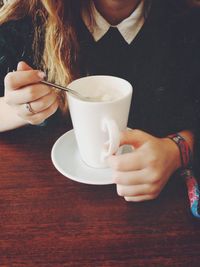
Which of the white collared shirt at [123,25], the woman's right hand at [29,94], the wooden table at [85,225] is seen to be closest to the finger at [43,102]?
the woman's right hand at [29,94]

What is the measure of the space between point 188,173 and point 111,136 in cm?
18

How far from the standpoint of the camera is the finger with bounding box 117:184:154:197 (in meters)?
0.54

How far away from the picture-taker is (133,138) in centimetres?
56

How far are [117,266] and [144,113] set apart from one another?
0.60m

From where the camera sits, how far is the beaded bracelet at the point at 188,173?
0.52 metres

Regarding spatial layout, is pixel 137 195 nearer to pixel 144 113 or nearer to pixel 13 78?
pixel 13 78

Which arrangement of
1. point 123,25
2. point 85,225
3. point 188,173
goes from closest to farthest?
point 85,225 → point 188,173 → point 123,25

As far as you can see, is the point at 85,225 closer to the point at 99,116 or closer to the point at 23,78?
the point at 99,116

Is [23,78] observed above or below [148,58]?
above

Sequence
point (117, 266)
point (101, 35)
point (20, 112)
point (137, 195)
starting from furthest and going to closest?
point (101, 35) < point (20, 112) < point (137, 195) < point (117, 266)

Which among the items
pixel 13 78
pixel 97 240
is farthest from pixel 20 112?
pixel 97 240

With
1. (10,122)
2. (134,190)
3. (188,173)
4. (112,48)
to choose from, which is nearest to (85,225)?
(134,190)

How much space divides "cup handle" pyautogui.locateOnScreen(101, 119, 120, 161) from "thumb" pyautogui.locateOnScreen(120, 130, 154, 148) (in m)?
0.03

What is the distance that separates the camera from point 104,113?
1.80 feet
